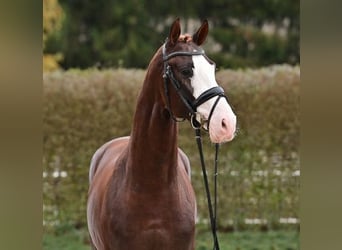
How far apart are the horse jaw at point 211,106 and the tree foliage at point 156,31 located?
6.90 m

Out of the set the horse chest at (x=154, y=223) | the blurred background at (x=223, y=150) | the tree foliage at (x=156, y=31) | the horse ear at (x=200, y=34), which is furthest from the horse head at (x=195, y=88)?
the tree foliage at (x=156, y=31)

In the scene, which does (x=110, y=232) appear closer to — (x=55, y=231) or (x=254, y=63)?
(x=55, y=231)

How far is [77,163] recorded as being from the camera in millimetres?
5652

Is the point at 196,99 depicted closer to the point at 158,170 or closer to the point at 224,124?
the point at 224,124

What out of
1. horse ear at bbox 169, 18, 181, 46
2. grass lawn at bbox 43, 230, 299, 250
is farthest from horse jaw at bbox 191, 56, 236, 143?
grass lawn at bbox 43, 230, 299, 250

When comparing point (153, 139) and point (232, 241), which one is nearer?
point (153, 139)

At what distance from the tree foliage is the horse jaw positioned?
690 cm

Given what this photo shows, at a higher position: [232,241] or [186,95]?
[186,95]

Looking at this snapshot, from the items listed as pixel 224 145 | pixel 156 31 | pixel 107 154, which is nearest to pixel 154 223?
pixel 107 154

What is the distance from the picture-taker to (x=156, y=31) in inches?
359

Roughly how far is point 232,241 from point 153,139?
12.1ft

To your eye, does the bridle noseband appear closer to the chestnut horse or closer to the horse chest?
the chestnut horse
